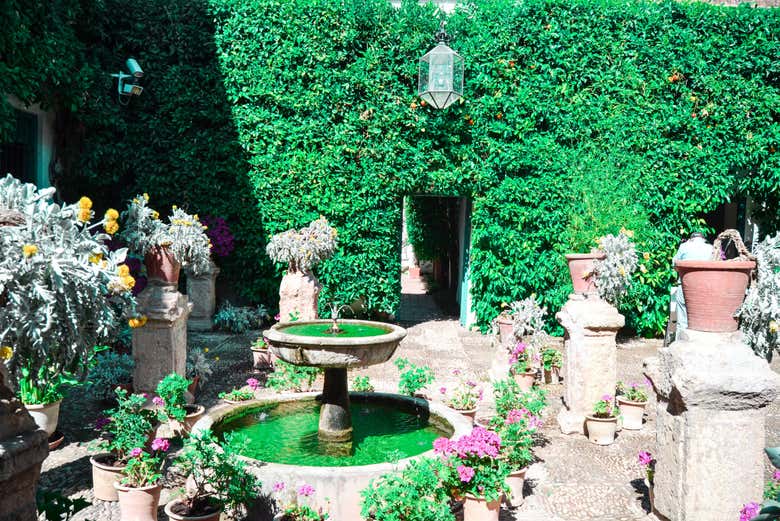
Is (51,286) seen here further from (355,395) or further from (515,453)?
(355,395)

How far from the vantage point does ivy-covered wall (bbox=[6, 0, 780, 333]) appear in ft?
31.7

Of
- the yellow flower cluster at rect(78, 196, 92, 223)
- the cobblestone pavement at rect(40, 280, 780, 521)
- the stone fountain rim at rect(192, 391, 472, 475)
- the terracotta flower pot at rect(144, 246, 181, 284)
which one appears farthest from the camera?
the terracotta flower pot at rect(144, 246, 181, 284)

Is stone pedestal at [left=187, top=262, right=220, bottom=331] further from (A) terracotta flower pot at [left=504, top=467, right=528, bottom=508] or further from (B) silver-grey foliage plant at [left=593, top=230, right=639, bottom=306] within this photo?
(A) terracotta flower pot at [left=504, top=467, right=528, bottom=508]

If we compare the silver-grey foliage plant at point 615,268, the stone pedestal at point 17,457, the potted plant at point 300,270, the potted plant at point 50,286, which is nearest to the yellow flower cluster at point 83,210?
the potted plant at point 50,286

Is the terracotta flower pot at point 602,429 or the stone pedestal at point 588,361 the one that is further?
the stone pedestal at point 588,361

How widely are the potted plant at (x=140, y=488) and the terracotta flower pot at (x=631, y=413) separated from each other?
4145 mm

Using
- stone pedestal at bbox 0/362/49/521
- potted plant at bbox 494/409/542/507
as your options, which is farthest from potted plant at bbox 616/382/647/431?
stone pedestal at bbox 0/362/49/521

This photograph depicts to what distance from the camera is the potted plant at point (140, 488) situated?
3479 mm

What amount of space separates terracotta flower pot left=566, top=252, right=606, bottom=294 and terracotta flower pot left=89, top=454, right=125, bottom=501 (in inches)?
161

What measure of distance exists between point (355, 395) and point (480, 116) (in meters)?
5.92

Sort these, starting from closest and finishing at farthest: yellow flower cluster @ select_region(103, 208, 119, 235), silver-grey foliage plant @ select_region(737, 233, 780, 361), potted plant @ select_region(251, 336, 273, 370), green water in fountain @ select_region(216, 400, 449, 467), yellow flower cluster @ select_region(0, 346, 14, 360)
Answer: yellow flower cluster @ select_region(0, 346, 14, 360), yellow flower cluster @ select_region(103, 208, 119, 235), green water in fountain @ select_region(216, 400, 449, 467), silver-grey foliage plant @ select_region(737, 233, 780, 361), potted plant @ select_region(251, 336, 273, 370)

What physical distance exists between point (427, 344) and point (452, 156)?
3180mm

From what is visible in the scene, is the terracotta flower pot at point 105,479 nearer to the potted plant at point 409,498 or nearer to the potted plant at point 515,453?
the potted plant at point 409,498

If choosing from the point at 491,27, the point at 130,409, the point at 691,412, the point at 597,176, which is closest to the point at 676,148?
the point at 597,176
